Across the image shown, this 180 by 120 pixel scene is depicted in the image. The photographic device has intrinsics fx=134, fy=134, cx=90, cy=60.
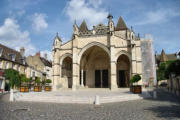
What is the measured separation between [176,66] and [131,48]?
759cm

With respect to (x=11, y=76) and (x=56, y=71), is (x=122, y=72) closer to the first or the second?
(x=56, y=71)

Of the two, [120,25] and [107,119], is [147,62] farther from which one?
[107,119]

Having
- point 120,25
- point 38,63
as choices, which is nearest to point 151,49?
point 120,25

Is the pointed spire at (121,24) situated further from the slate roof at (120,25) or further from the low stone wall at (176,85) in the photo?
the low stone wall at (176,85)

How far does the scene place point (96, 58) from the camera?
24812 millimetres

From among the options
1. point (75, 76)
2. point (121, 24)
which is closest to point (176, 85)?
point (75, 76)

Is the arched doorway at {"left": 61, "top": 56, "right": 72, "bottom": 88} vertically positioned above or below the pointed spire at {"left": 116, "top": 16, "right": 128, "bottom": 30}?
below

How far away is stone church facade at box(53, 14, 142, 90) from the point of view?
18348 mm

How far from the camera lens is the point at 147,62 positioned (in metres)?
28.5

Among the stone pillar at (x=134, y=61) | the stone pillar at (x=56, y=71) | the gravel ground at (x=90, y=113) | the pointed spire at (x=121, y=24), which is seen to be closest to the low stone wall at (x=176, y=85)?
the stone pillar at (x=134, y=61)

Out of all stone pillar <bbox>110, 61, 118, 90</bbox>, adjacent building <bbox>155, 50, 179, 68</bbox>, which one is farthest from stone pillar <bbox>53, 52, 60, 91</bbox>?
adjacent building <bbox>155, 50, 179, 68</bbox>

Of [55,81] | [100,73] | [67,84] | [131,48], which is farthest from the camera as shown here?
[100,73]

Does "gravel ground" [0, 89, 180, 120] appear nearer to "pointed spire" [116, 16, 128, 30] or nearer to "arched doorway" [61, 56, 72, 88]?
"arched doorway" [61, 56, 72, 88]

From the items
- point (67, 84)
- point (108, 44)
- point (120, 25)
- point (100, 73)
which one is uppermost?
Answer: point (120, 25)
